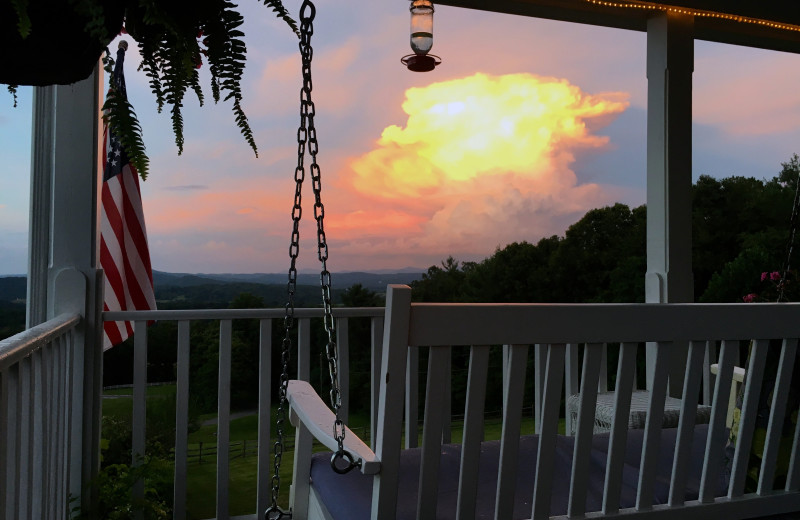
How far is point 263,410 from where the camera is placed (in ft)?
9.04

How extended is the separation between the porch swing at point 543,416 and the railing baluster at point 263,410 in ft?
3.79

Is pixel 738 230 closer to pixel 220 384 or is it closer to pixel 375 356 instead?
pixel 375 356

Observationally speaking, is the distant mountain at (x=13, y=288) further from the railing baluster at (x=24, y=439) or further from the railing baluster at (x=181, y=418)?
the railing baluster at (x=24, y=439)

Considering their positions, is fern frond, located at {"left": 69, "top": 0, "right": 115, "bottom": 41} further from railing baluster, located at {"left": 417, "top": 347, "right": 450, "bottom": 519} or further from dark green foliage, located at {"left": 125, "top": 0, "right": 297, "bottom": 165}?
railing baluster, located at {"left": 417, "top": 347, "right": 450, "bottom": 519}

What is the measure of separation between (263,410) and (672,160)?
2419mm

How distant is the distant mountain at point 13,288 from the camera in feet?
6.73

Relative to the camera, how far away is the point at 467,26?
737cm

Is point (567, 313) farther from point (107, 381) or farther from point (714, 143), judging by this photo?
point (714, 143)

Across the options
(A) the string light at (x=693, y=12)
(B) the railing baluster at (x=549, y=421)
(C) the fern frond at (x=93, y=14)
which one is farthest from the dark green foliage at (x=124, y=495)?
(A) the string light at (x=693, y=12)

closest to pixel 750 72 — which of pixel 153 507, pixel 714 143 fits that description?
pixel 714 143

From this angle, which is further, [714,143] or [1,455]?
[714,143]

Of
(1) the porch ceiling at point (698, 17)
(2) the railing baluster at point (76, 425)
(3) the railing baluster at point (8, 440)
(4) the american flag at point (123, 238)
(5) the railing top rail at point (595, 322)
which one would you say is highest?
(1) the porch ceiling at point (698, 17)

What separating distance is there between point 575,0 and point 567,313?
2.49m

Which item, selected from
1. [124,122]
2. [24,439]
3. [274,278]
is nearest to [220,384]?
[24,439]
